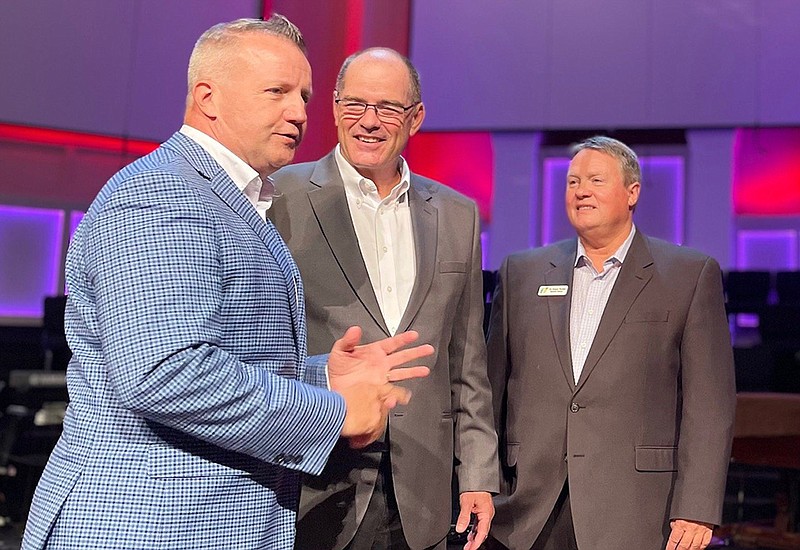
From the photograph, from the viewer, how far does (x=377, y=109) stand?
2.14 meters

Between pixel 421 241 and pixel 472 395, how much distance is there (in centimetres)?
40

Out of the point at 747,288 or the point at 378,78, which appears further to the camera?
the point at 747,288

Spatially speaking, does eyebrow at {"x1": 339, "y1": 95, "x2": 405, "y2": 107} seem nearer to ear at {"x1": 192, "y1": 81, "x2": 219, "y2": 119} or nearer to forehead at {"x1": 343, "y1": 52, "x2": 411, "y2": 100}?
forehead at {"x1": 343, "y1": 52, "x2": 411, "y2": 100}

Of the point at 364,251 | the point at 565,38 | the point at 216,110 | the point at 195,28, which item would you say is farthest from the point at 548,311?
the point at 565,38

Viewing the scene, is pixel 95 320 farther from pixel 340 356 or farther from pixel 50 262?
pixel 50 262

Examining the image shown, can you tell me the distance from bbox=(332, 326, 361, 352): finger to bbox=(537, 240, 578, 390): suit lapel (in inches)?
40.8

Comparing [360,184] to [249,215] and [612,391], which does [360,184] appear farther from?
[612,391]

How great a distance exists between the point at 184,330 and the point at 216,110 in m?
0.45

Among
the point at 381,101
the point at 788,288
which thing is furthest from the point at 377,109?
the point at 788,288

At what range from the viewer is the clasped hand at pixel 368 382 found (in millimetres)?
1479

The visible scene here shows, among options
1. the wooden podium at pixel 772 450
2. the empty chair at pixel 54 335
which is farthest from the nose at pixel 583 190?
the empty chair at pixel 54 335

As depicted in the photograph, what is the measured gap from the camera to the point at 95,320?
4.52 ft

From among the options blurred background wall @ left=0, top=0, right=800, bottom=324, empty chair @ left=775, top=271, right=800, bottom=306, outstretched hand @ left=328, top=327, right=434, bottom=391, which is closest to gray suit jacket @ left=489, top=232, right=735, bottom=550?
outstretched hand @ left=328, top=327, right=434, bottom=391

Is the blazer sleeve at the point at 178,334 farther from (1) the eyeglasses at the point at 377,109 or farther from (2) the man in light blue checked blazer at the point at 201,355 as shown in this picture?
(1) the eyeglasses at the point at 377,109
